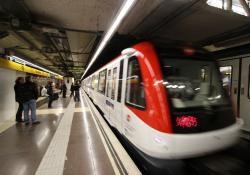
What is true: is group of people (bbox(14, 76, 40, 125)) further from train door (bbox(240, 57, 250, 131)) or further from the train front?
train door (bbox(240, 57, 250, 131))

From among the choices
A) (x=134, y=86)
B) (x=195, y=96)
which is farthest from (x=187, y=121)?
(x=134, y=86)

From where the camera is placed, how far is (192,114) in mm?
2469

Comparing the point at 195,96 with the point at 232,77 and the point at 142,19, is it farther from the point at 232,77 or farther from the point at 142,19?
the point at 232,77

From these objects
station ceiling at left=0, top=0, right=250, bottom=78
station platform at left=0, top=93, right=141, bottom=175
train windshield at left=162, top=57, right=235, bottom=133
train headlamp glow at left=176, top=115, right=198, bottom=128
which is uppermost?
station ceiling at left=0, top=0, right=250, bottom=78

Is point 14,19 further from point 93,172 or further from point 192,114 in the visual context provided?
point 192,114

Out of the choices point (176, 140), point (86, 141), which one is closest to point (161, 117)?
point (176, 140)

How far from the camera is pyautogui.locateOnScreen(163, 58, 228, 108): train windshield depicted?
8.43 ft

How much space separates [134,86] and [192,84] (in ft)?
3.19

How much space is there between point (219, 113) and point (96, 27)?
4655mm

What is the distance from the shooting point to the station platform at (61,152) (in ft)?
8.35

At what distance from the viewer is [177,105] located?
2492 mm

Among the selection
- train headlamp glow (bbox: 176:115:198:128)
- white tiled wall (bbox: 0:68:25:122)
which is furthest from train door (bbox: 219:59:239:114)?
white tiled wall (bbox: 0:68:25:122)

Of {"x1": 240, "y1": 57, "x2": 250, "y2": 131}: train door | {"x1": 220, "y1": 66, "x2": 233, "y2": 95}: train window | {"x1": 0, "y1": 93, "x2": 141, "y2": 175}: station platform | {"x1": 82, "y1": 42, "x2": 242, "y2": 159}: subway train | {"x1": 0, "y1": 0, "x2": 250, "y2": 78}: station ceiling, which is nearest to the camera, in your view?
{"x1": 82, "y1": 42, "x2": 242, "y2": 159}: subway train

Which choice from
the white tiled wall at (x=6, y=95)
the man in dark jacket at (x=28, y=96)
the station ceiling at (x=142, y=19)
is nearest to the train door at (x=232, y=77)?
the station ceiling at (x=142, y=19)
